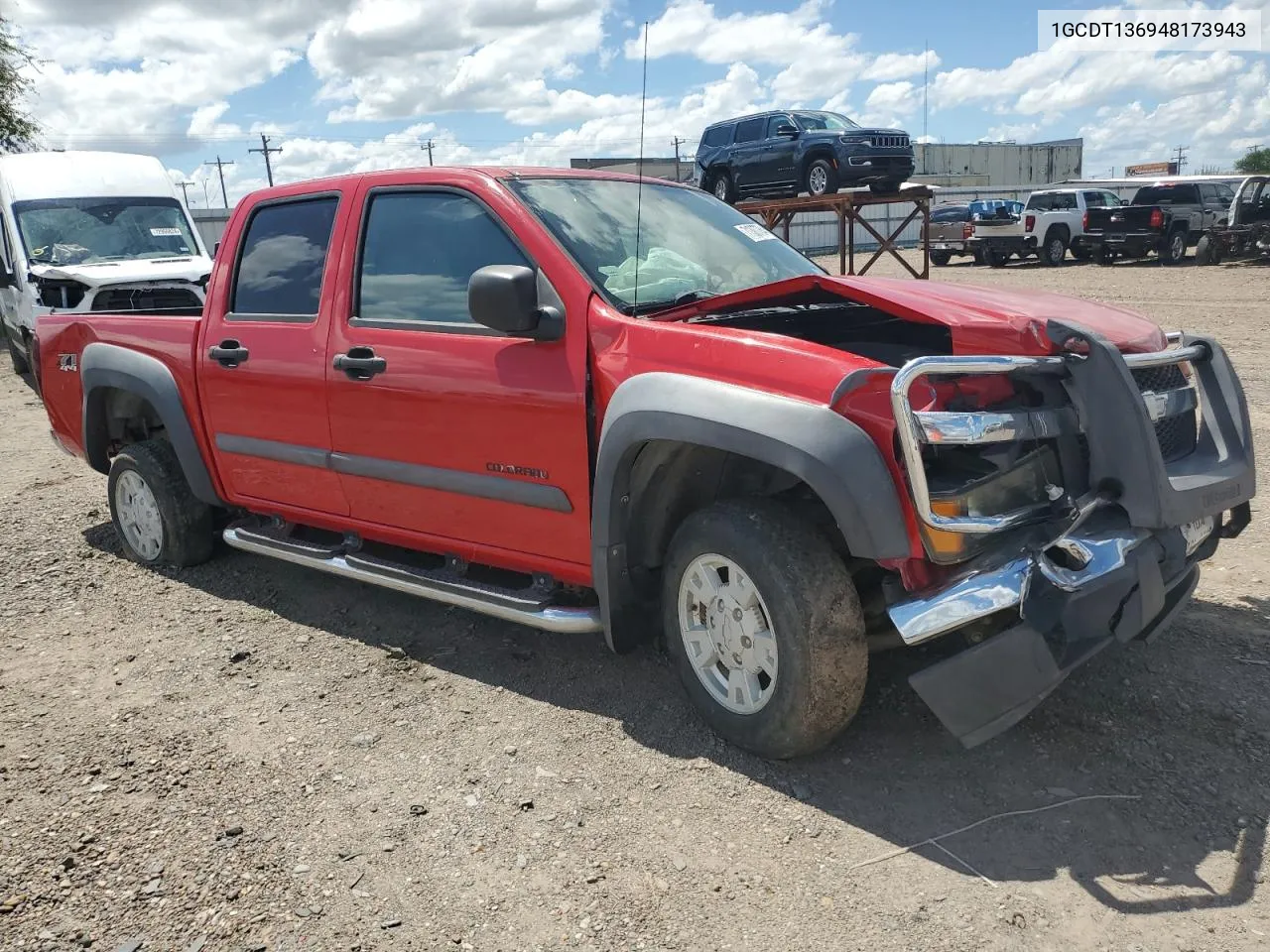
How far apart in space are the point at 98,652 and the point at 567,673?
219 cm

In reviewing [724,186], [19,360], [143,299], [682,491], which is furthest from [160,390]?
[724,186]

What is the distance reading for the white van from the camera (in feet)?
35.8

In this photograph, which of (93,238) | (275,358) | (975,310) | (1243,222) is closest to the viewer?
(975,310)

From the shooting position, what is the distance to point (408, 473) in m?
3.99

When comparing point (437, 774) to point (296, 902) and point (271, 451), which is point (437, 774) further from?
point (271, 451)

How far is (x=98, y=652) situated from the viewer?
178 inches

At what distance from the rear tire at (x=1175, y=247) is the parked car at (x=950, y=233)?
4670 millimetres

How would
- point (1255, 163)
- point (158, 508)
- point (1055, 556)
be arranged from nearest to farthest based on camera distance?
1. point (1055, 556)
2. point (158, 508)
3. point (1255, 163)

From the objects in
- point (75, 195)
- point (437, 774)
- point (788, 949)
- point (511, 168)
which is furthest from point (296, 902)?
point (75, 195)

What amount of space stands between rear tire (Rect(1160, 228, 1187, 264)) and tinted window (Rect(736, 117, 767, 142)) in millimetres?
11162

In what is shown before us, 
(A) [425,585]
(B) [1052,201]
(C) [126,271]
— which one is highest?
(B) [1052,201]

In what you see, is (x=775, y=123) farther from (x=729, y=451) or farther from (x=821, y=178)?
(x=729, y=451)

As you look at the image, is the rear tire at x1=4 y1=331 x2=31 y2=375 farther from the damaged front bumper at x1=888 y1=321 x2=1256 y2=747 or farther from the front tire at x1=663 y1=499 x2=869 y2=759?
the damaged front bumper at x1=888 y1=321 x2=1256 y2=747

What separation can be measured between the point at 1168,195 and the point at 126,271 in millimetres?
21827
